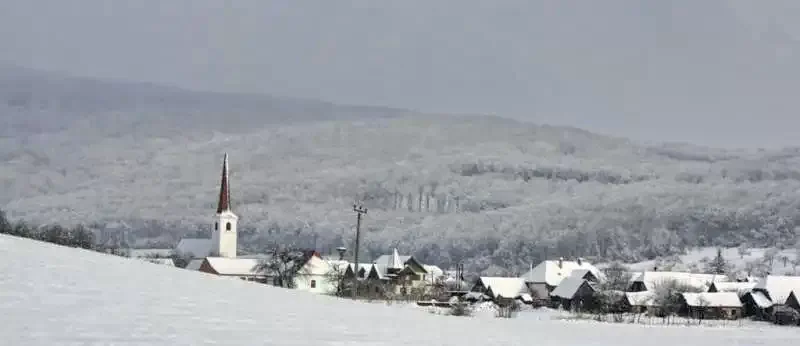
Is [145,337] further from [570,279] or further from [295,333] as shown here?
[570,279]

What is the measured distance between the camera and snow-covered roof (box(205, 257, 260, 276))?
103875 mm

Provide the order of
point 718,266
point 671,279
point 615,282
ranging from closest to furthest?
point 671,279 < point 615,282 < point 718,266

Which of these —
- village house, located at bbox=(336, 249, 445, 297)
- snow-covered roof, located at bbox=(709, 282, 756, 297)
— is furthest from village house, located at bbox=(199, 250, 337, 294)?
snow-covered roof, located at bbox=(709, 282, 756, 297)

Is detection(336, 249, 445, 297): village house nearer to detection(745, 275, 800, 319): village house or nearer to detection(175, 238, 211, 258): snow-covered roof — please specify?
detection(175, 238, 211, 258): snow-covered roof

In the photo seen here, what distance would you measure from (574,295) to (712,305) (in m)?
14.8

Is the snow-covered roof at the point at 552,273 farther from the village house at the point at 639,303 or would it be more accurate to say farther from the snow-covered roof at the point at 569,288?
the village house at the point at 639,303

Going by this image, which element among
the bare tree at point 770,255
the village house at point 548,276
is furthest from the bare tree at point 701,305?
the bare tree at point 770,255

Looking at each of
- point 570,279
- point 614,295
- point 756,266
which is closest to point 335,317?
point 614,295

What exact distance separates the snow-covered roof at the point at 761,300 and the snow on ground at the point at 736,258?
68113 millimetres

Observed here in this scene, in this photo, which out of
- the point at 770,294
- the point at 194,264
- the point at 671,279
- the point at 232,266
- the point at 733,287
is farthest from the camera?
the point at 194,264

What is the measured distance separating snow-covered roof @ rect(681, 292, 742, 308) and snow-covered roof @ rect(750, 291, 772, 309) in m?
1.36

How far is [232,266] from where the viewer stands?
10544 centimetres

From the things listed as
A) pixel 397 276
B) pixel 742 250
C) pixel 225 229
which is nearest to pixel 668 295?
pixel 397 276

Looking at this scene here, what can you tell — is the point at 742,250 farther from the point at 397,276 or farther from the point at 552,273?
the point at 397,276
